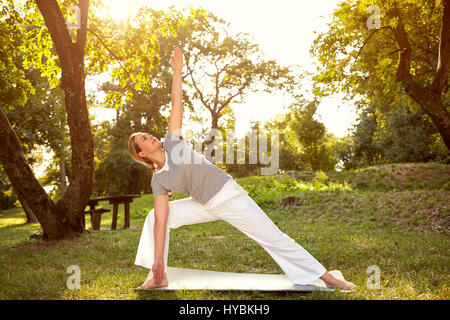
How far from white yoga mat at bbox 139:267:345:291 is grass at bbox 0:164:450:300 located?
0.29ft

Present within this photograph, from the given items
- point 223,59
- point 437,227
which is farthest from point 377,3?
point 223,59

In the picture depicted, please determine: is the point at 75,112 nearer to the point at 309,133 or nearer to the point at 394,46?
the point at 394,46

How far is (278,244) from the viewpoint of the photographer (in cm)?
394

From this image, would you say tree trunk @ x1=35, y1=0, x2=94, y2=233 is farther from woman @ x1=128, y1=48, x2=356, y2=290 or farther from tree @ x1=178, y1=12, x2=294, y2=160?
tree @ x1=178, y1=12, x2=294, y2=160

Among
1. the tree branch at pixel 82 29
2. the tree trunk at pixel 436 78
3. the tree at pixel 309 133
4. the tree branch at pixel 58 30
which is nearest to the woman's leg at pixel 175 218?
the tree branch at pixel 58 30

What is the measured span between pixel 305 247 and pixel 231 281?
2.87m

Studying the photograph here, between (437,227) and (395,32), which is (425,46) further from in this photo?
(437,227)

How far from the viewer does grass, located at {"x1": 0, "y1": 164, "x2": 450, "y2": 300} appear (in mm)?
4141

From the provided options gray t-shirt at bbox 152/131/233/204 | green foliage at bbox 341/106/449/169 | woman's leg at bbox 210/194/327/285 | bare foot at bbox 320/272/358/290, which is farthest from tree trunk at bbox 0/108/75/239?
green foliage at bbox 341/106/449/169

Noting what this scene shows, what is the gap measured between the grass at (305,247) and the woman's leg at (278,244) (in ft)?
0.69

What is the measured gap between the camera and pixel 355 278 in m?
4.67

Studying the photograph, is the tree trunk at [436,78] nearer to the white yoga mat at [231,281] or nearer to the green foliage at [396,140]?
the white yoga mat at [231,281]
